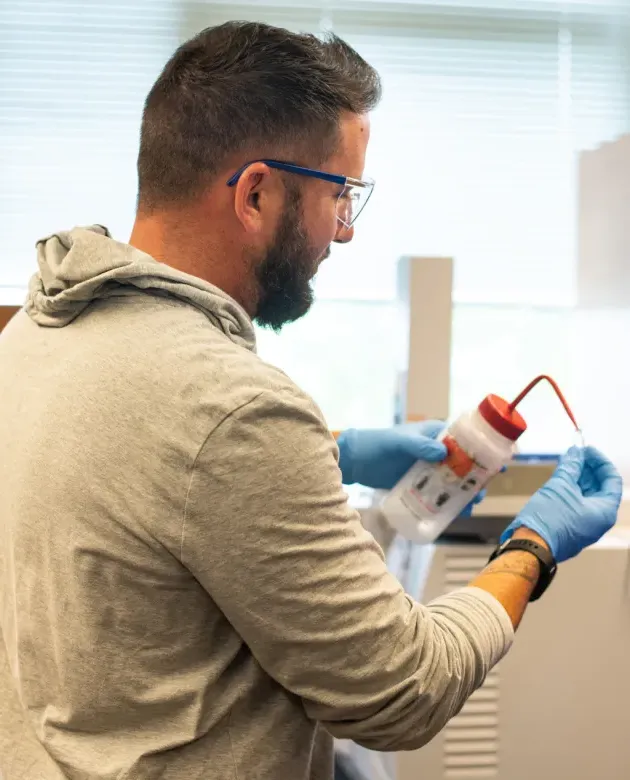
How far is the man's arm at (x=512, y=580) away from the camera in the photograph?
0.98 metres

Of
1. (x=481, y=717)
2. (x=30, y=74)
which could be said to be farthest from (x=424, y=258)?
(x=30, y=74)

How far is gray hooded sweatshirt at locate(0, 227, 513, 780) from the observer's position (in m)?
0.71

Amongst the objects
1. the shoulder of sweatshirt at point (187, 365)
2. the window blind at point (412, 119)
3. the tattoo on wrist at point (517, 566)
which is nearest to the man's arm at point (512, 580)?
the tattoo on wrist at point (517, 566)

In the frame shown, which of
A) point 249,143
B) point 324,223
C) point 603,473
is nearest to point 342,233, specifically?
point 324,223

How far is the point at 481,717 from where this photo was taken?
5.22ft

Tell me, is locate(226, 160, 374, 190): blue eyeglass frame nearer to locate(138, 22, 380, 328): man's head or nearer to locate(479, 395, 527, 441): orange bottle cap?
locate(138, 22, 380, 328): man's head

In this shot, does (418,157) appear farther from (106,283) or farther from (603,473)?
(106,283)

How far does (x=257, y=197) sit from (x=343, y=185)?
112 mm

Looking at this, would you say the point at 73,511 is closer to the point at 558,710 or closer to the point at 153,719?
the point at 153,719

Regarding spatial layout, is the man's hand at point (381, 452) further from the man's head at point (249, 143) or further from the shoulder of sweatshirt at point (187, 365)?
the shoulder of sweatshirt at point (187, 365)

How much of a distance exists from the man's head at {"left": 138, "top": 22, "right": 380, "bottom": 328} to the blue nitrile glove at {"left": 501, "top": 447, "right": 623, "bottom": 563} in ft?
1.61

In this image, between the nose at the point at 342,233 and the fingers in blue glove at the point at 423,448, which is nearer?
the nose at the point at 342,233

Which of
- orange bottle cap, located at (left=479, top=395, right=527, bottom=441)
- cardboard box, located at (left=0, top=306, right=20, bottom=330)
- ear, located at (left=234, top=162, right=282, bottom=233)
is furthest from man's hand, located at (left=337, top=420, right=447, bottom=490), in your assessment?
cardboard box, located at (left=0, top=306, right=20, bottom=330)

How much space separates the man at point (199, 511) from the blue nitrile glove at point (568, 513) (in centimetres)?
23
